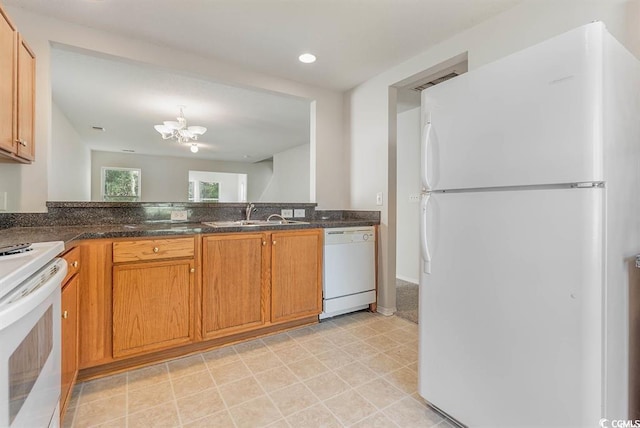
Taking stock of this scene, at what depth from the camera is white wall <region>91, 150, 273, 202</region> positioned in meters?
7.19

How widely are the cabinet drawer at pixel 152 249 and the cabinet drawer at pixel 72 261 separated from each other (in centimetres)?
18

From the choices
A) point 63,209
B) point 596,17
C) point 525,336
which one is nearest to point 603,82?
point 525,336

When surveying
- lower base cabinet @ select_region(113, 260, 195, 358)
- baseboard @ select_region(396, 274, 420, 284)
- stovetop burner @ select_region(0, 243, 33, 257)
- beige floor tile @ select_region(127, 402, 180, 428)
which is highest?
stovetop burner @ select_region(0, 243, 33, 257)

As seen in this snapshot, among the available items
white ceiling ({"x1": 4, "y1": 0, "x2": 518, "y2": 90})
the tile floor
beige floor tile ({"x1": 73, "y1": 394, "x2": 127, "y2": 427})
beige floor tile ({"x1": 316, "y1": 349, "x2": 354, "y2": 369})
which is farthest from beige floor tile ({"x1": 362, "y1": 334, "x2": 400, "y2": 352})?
white ceiling ({"x1": 4, "y1": 0, "x2": 518, "y2": 90})

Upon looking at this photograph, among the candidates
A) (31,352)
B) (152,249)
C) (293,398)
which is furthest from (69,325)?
(293,398)

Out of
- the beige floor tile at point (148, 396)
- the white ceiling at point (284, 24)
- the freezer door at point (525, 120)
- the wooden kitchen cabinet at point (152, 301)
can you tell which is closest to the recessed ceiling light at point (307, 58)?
the white ceiling at point (284, 24)

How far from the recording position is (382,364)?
2.03 metres

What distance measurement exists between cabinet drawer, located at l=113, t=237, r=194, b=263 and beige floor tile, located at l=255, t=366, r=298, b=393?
0.91 m

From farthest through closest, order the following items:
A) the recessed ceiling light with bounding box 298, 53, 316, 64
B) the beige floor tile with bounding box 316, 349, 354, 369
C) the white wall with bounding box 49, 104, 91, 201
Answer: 1. the white wall with bounding box 49, 104, 91, 201
2. the recessed ceiling light with bounding box 298, 53, 316, 64
3. the beige floor tile with bounding box 316, 349, 354, 369

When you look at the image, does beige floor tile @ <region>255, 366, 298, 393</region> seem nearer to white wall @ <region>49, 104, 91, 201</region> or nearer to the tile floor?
the tile floor

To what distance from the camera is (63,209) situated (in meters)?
2.13

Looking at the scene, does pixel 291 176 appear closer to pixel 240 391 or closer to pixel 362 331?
pixel 362 331

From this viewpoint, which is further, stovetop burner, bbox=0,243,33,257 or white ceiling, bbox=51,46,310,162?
white ceiling, bbox=51,46,310,162

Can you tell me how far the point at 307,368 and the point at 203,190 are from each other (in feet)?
23.4
